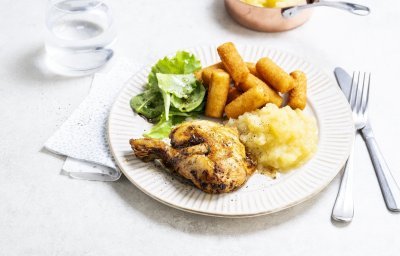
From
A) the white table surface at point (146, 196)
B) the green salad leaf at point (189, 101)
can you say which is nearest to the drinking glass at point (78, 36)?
the white table surface at point (146, 196)

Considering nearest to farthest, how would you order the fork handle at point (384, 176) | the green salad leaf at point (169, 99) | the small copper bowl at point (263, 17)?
the fork handle at point (384, 176) < the green salad leaf at point (169, 99) < the small copper bowl at point (263, 17)

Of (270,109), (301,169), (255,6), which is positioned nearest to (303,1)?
(255,6)

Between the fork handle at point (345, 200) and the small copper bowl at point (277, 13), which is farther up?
the small copper bowl at point (277, 13)

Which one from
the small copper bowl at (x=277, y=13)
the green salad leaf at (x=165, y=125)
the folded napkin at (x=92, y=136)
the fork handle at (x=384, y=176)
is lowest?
the folded napkin at (x=92, y=136)

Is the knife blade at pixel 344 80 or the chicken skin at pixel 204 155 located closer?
the chicken skin at pixel 204 155

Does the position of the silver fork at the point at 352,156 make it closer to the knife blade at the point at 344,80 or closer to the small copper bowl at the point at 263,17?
the knife blade at the point at 344,80

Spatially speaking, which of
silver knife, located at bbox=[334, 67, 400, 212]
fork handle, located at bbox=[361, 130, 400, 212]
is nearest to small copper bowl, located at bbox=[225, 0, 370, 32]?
silver knife, located at bbox=[334, 67, 400, 212]

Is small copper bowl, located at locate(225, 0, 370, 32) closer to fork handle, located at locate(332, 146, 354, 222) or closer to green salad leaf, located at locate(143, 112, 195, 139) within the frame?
green salad leaf, located at locate(143, 112, 195, 139)
